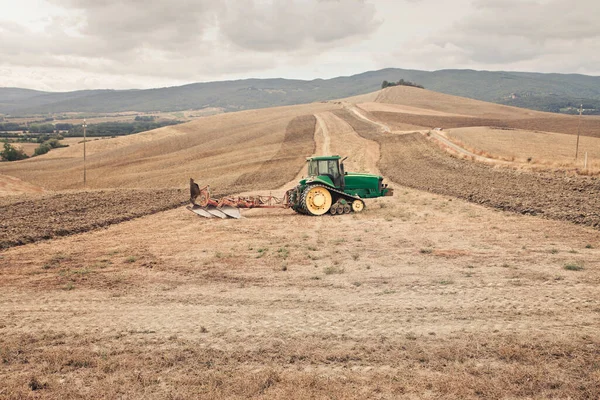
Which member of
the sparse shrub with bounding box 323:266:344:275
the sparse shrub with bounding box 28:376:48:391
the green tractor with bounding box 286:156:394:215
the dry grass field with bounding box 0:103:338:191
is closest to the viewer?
the sparse shrub with bounding box 28:376:48:391

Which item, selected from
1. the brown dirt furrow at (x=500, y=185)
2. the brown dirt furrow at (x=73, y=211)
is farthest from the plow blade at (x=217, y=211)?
the brown dirt furrow at (x=500, y=185)

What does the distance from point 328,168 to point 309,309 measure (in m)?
11.9

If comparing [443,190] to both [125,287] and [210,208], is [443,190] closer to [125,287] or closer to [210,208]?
[210,208]

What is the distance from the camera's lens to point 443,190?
27.1m

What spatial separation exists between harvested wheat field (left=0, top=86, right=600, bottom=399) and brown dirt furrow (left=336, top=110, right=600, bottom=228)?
54 cm

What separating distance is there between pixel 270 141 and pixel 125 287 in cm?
5427

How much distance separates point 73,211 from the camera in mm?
22125

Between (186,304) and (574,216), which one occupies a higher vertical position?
(574,216)

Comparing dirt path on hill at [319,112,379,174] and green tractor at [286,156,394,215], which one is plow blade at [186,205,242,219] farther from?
dirt path on hill at [319,112,379,174]

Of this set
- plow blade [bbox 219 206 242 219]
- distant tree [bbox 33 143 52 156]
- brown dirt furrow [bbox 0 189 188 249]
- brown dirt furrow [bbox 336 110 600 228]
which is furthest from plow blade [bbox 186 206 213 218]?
distant tree [bbox 33 143 52 156]

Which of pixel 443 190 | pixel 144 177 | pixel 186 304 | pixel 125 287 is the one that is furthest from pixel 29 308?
pixel 144 177

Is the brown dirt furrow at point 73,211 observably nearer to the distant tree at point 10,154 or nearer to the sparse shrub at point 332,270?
the sparse shrub at point 332,270

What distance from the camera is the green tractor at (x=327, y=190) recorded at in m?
20.2

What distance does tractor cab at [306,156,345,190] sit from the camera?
20766mm
